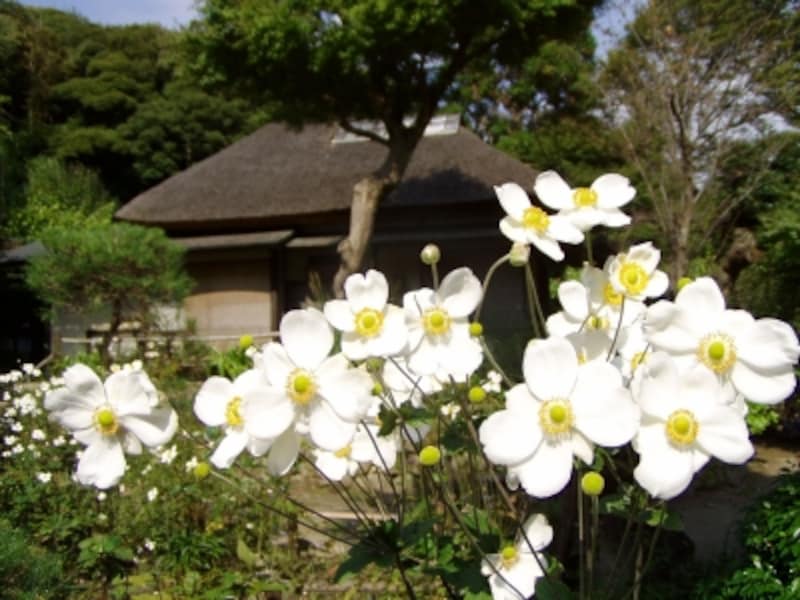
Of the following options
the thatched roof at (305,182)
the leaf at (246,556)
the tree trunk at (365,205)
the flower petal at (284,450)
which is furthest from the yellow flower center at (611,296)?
the thatched roof at (305,182)

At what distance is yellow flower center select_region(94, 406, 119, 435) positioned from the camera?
1.01 metres

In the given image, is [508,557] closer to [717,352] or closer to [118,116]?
[717,352]

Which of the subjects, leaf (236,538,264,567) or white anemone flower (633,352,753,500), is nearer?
white anemone flower (633,352,753,500)

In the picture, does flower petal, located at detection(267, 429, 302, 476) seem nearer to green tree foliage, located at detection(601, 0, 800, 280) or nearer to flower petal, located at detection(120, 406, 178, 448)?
flower petal, located at detection(120, 406, 178, 448)

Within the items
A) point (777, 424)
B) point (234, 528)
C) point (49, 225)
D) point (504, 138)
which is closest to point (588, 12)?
point (777, 424)

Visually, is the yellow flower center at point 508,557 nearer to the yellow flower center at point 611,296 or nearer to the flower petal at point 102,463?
the yellow flower center at point 611,296

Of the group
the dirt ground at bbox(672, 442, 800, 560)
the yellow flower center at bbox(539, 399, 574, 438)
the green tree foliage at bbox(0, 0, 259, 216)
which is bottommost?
the dirt ground at bbox(672, 442, 800, 560)

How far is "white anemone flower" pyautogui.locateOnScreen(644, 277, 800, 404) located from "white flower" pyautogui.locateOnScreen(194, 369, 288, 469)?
0.44 metres

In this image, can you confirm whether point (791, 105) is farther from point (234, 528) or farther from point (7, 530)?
point (7, 530)

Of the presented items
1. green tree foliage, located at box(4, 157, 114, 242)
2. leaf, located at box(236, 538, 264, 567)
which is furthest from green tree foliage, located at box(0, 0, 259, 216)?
leaf, located at box(236, 538, 264, 567)

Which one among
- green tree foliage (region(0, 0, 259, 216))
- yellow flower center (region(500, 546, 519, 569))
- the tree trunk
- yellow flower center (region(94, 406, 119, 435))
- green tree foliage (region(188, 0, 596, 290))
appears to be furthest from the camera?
green tree foliage (region(0, 0, 259, 216))

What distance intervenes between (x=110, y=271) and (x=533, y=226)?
8.49m

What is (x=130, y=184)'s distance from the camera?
Result: 2712cm

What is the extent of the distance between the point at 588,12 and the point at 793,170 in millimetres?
3841
